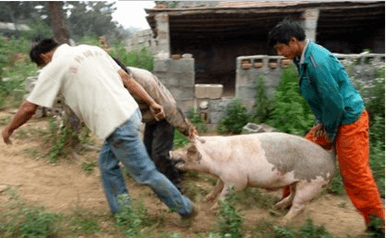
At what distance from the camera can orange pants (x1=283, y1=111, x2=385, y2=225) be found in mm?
2832

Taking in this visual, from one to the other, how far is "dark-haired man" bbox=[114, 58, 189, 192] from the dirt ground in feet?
1.34

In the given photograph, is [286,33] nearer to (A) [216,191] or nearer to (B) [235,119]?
(A) [216,191]

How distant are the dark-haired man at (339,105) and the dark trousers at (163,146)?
146 cm

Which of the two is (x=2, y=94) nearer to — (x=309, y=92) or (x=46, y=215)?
(x=46, y=215)

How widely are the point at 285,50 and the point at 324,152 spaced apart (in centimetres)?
107

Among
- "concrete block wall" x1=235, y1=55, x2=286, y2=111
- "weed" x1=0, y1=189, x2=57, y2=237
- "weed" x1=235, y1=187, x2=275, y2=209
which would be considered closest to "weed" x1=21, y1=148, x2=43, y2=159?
"weed" x1=0, y1=189, x2=57, y2=237

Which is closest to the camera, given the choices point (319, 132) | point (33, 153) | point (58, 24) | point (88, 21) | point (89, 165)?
point (319, 132)

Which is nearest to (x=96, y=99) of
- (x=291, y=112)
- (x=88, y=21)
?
(x=291, y=112)

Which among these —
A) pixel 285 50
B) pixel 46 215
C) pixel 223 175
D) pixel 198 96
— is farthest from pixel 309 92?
pixel 198 96

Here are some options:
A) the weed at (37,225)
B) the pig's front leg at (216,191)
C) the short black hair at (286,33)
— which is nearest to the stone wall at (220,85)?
the pig's front leg at (216,191)

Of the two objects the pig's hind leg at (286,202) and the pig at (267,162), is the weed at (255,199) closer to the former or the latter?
the pig's hind leg at (286,202)

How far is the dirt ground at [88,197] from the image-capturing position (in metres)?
3.40

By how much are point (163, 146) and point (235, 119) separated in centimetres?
302

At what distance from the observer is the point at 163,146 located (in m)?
3.73
